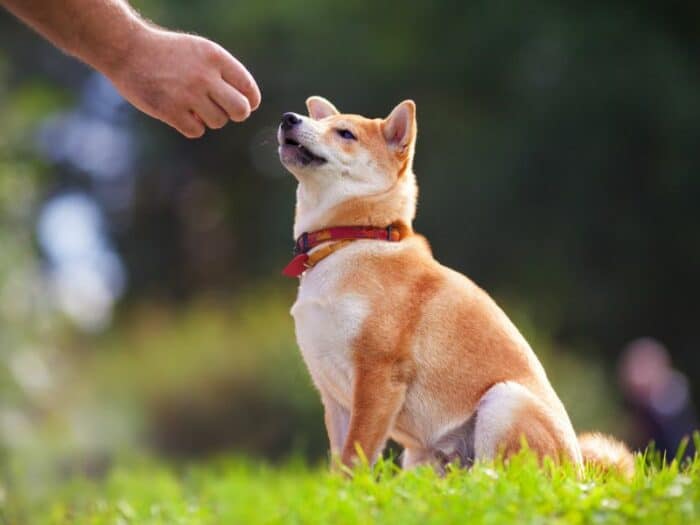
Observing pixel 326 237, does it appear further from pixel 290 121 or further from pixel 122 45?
pixel 122 45

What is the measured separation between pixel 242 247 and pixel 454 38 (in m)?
6.11

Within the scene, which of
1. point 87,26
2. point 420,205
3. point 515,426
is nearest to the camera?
point 87,26

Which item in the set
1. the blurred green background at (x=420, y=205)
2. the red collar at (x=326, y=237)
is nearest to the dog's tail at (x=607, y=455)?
the red collar at (x=326, y=237)

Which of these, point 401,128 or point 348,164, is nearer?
point 348,164

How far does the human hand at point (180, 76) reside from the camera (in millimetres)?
4219

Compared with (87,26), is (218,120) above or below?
below

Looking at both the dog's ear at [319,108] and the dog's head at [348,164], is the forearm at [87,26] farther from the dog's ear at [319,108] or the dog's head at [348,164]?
the dog's ear at [319,108]

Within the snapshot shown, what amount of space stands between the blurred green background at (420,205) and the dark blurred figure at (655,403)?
534 mm

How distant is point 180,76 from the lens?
4215 mm

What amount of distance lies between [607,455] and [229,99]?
2.29 meters

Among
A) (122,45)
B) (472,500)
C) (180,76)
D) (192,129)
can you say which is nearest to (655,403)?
(472,500)

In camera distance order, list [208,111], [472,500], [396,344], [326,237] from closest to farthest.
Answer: [472,500] < [208,111] < [396,344] < [326,237]

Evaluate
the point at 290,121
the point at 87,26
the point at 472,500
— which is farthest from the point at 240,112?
the point at 472,500

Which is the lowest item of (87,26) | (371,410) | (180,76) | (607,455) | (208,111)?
(607,455)
